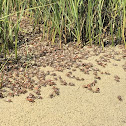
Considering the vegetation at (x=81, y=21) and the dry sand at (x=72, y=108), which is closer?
the dry sand at (x=72, y=108)

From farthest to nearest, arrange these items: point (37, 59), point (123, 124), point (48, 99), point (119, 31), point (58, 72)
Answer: point (119, 31) < point (37, 59) < point (58, 72) < point (48, 99) < point (123, 124)

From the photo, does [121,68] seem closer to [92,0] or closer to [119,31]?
[119,31]

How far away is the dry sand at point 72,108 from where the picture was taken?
2.96 meters

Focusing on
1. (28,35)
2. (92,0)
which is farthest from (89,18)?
(28,35)

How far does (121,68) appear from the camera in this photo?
13.3ft

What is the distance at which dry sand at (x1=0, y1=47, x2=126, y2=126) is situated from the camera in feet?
9.71

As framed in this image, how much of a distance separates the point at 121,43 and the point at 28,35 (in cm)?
162

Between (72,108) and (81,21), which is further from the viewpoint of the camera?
(81,21)

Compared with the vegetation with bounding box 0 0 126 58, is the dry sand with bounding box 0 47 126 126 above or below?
below

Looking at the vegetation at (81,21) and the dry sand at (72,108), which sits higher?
the vegetation at (81,21)

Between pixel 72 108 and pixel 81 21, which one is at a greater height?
pixel 81 21

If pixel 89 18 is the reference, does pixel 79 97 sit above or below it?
below

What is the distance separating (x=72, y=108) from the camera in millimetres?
3186

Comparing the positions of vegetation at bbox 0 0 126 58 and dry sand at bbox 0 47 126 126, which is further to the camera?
vegetation at bbox 0 0 126 58
